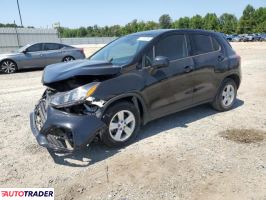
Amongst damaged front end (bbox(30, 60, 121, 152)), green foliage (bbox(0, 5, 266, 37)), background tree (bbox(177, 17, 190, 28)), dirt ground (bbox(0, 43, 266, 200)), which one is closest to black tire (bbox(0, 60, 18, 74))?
dirt ground (bbox(0, 43, 266, 200))

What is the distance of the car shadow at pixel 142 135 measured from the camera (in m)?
4.34

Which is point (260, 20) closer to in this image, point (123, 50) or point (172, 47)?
point (172, 47)

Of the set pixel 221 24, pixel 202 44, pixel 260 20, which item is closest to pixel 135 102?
pixel 202 44

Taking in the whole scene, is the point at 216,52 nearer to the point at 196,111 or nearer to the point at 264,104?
the point at 196,111

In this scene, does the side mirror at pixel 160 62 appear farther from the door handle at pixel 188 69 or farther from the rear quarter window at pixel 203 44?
the rear quarter window at pixel 203 44

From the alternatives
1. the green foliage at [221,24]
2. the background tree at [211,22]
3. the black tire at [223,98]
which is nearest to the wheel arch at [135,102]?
the black tire at [223,98]

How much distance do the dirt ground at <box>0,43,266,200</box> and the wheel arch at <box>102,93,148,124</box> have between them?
0.42 m

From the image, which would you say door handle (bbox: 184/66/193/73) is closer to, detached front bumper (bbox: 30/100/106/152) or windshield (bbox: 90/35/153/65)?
windshield (bbox: 90/35/153/65)

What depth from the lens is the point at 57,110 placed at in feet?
13.9

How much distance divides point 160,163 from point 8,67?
11475mm

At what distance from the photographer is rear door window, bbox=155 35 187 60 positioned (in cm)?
521

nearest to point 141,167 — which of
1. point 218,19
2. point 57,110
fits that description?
point 57,110

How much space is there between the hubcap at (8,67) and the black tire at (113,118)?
34.9 feet

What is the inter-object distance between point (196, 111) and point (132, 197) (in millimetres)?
3559
